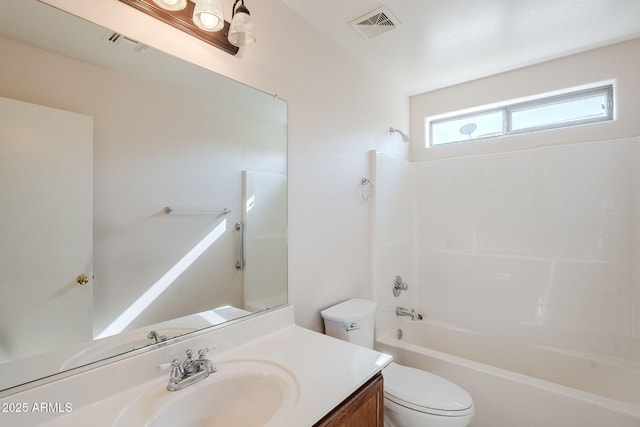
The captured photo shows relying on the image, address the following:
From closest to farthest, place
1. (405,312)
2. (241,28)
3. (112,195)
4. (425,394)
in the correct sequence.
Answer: (112,195)
(241,28)
(425,394)
(405,312)

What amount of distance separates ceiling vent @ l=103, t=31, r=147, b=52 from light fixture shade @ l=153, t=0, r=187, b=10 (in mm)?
155

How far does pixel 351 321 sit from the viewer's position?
1.67 m

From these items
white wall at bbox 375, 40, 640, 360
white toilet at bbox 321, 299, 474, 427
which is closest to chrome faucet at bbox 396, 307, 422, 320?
white wall at bbox 375, 40, 640, 360

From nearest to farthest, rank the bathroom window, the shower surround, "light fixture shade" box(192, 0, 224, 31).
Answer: "light fixture shade" box(192, 0, 224, 31)
the shower surround
the bathroom window

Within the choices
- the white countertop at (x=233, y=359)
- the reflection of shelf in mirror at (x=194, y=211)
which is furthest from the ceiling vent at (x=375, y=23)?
the white countertop at (x=233, y=359)

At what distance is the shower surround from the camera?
2.02m

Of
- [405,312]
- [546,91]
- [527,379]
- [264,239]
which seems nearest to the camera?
A: [264,239]

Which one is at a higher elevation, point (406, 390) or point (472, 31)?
point (472, 31)

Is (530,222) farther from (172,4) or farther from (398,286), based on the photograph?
(172,4)

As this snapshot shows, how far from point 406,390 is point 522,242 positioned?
4.99 ft

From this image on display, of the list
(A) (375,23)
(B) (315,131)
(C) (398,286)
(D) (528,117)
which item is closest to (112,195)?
(B) (315,131)

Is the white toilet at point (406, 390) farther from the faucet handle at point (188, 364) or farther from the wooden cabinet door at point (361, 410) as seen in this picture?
the faucet handle at point (188, 364)

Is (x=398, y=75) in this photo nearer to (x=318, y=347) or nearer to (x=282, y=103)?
(x=282, y=103)

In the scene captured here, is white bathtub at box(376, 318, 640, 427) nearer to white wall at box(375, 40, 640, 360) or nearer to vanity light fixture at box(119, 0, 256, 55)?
white wall at box(375, 40, 640, 360)
